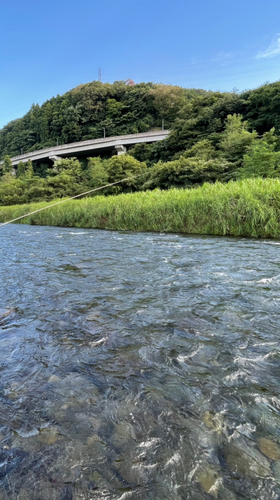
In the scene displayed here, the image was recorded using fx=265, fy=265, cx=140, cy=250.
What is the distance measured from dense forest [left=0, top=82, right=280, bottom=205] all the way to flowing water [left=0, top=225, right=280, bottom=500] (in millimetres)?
11056

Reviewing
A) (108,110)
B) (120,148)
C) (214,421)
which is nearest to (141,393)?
(214,421)

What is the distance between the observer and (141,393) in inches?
54.1

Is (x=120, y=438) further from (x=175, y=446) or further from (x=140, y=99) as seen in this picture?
(x=140, y=99)

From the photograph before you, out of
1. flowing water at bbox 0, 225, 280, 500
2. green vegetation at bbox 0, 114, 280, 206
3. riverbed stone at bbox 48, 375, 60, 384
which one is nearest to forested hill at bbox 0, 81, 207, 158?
green vegetation at bbox 0, 114, 280, 206

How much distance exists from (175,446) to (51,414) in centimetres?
59

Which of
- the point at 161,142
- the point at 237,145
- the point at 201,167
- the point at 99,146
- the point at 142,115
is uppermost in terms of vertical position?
the point at 142,115

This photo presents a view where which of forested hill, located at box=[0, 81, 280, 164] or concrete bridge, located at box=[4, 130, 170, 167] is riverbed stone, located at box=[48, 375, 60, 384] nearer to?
forested hill, located at box=[0, 81, 280, 164]

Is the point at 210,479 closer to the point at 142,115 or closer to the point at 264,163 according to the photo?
the point at 264,163

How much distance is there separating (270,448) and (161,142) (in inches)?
933

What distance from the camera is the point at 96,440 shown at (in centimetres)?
112

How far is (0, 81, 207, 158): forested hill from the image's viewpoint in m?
42.2

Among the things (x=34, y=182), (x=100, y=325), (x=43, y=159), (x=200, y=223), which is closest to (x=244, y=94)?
(x=200, y=223)

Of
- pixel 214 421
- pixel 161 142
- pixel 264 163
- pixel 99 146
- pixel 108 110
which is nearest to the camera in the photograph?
→ pixel 214 421

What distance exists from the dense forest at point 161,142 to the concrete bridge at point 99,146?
91.2 inches
